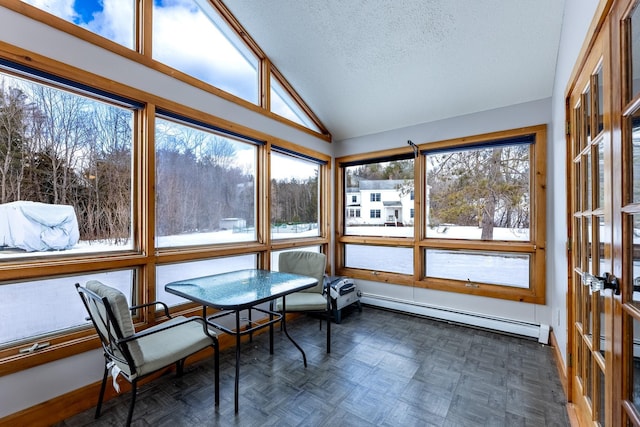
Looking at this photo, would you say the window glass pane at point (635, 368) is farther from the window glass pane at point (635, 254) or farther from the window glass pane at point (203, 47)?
the window glass pane at point (203, 47)

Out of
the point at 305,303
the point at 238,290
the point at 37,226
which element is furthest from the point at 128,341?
the point at 305,303

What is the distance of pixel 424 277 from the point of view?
3.71 meters

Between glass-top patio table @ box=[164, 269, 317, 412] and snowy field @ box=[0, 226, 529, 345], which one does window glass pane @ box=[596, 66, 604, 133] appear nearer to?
glass-top patio table @ box=[164, 269, 317, 412]

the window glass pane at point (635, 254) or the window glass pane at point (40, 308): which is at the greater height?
the window glass pane at point (635, 254)

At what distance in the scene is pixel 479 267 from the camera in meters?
3.35

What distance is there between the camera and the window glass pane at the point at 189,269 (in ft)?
8.11

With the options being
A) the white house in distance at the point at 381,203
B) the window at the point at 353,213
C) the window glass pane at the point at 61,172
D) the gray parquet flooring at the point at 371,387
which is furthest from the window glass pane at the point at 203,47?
the gray parquet flooring at the point at 371,387

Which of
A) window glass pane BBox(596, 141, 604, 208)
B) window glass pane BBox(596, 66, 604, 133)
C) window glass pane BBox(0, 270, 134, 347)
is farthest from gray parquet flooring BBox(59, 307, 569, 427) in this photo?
window glass pane BBox(596, 66, 604, 133)

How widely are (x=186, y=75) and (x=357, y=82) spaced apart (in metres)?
1.80

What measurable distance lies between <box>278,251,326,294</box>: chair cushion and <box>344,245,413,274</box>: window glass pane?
116 centimetres

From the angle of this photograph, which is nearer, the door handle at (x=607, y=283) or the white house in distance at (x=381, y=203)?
the door handle at (x=607, y=283)

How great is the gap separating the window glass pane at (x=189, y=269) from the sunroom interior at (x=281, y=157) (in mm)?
24

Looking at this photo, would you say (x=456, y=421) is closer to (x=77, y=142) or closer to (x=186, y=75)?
(x=77, y=142)

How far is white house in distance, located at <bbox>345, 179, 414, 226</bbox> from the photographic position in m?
3.89
